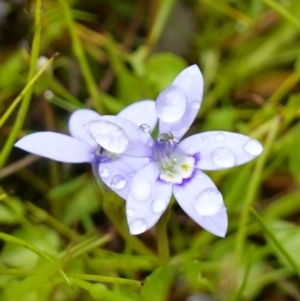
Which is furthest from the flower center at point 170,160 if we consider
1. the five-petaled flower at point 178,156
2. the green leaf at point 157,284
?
the green leaf at point 157,284

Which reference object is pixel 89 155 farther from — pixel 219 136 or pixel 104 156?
pixel 219 136

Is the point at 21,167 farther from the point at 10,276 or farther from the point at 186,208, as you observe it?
the point at 186,208

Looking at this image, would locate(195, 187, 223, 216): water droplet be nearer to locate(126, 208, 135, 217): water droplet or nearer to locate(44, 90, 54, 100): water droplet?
locate(126, 208, 135, 217): water droplet

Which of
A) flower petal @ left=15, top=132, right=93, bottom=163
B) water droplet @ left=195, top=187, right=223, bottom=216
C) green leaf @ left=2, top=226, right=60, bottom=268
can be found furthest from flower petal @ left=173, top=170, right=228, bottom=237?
green leaf @ left=2, top=226, right=60, bottom=268

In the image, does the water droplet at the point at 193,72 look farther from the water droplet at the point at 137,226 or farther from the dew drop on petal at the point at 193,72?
the water droplet at the point at 137,226

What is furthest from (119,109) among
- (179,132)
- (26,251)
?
(179,132)
